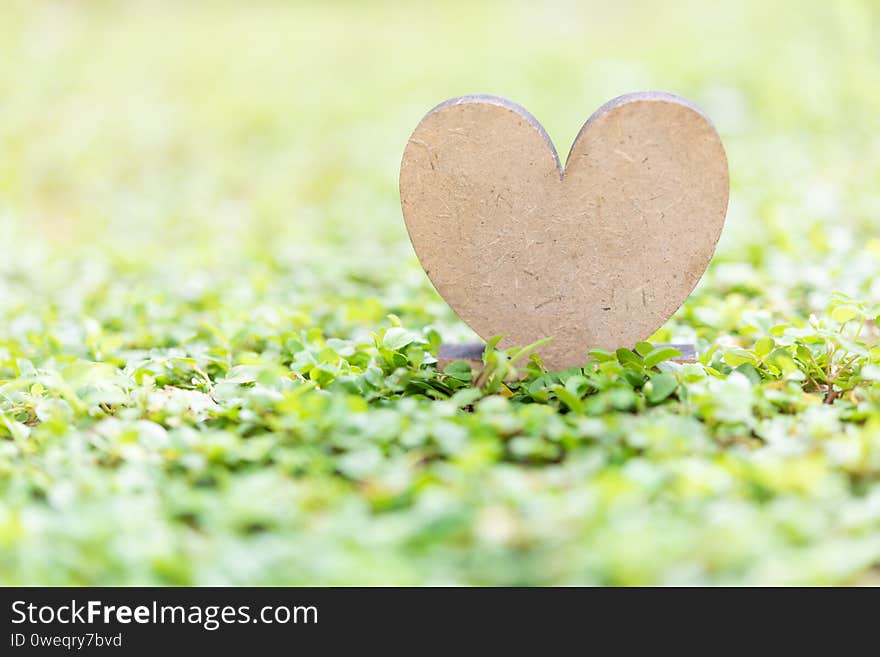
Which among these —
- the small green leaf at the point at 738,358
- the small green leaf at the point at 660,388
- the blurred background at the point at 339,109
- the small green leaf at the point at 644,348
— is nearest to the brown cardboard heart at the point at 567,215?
the small green leaf at the point at 644,348

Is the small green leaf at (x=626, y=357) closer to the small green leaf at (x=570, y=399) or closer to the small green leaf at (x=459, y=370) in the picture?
the small green leaf at (x=570, y=399)

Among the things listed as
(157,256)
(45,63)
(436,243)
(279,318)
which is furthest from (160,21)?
(436,243)

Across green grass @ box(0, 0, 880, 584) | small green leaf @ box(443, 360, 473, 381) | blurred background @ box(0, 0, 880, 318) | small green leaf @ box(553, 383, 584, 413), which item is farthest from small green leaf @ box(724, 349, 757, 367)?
blurred background @ box(0, 0, 880, 318)

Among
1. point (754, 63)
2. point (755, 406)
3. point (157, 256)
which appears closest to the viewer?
point (755, 406)

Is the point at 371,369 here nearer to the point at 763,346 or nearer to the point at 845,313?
the point at 763,346

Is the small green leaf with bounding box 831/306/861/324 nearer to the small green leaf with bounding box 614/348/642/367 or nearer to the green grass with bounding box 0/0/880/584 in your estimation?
the green grass with bounding box 0/0/880/584
